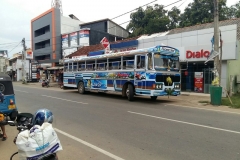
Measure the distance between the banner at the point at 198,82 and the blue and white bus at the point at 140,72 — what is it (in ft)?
16.2

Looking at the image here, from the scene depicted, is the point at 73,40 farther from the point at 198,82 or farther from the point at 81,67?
the point at 198,82

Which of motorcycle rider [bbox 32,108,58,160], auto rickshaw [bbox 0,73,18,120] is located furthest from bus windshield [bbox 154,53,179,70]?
motorcycle rider [bbox 32,108,58,160]

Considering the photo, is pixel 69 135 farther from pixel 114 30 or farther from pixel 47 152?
pixel 114 30

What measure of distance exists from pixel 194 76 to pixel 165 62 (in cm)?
620

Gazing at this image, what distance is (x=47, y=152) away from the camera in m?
2.63

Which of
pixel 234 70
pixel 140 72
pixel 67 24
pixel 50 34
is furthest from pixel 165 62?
pixel 50 34

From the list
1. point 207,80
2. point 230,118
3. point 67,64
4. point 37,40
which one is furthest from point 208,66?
point 37,40

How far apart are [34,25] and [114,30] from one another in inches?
829

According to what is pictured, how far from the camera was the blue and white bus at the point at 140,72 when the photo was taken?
38.7 feet

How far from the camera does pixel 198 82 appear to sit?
56.1 ft

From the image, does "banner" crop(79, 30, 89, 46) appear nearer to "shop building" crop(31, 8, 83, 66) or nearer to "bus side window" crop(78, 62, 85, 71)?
"shop building" crop(31, 8, 83, 66)

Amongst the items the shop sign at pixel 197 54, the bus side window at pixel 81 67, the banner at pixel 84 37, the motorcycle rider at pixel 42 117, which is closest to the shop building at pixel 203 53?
the shop sign at pixel 197 54

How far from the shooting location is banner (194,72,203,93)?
1692 cm

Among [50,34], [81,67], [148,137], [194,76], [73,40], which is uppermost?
[50,34]
